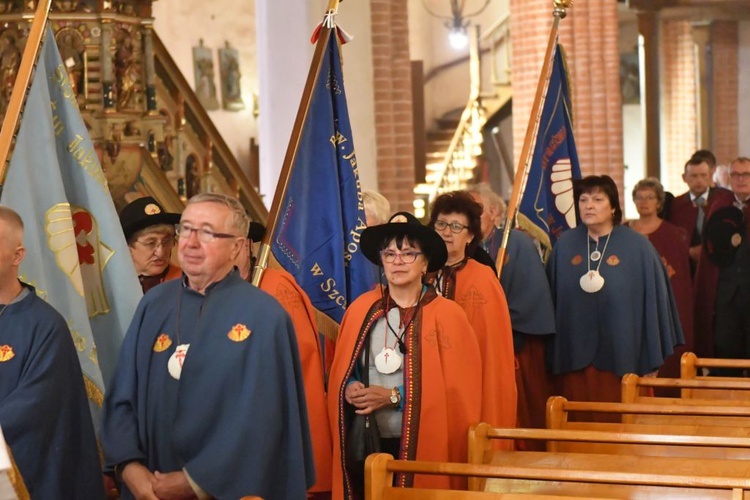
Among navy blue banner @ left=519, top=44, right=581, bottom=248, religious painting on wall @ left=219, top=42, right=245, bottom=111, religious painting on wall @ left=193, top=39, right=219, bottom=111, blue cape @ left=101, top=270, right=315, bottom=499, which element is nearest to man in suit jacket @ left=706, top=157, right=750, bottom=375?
navy blue banner @ left=519, top=44, right=581, bottom=248

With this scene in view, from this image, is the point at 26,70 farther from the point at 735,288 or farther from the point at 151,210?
the point at 735,288

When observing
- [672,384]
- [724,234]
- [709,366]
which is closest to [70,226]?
[672,384]

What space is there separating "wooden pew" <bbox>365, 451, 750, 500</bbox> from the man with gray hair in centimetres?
37

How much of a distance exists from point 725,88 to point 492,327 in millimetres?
19563

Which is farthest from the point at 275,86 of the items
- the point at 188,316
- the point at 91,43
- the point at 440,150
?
the point at 440,150

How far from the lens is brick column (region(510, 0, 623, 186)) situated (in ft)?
47.9

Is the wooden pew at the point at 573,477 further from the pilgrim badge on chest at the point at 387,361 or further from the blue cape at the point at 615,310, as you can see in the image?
the blue cape at the point at 615,310

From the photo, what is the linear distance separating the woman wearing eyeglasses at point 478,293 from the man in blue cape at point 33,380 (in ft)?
7.62

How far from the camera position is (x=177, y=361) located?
14.1ft

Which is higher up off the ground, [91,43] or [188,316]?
[91,43]

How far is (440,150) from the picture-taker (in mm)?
22344

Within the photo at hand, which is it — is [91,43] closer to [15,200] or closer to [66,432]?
[15,200]

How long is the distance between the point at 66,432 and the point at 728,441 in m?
2.44


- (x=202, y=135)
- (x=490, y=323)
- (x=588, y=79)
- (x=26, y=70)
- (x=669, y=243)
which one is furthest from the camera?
(x=588, y=79)
